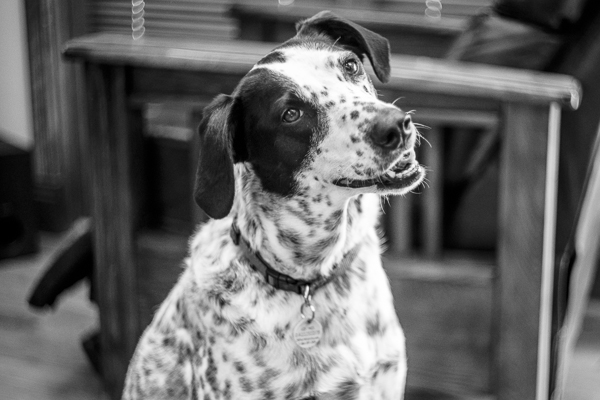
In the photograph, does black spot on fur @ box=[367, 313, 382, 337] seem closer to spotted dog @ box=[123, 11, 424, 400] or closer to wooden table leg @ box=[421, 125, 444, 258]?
spotted dog @ box=[123, 11, 424, 400]

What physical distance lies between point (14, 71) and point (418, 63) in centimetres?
262

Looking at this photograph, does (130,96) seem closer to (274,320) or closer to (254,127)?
(254,127)

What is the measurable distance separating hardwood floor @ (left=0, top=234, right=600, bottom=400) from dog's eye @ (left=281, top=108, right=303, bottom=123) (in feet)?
3.70

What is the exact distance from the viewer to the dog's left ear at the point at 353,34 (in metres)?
1.63

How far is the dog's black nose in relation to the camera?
1.35 meters

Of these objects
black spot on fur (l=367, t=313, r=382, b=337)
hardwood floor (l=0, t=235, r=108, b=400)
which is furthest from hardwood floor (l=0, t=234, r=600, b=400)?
black spot on fur (l=367, t=313, r=382, b=337)

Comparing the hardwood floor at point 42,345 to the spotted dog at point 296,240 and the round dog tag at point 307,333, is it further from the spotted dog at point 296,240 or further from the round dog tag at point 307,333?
the round dog tag at point 307,333

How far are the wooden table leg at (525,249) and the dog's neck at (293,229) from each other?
452 mm

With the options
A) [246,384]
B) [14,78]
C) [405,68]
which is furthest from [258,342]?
[14,78]

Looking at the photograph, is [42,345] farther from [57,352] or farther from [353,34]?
[353,34]

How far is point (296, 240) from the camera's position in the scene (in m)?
1.59

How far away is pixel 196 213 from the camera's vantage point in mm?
2180

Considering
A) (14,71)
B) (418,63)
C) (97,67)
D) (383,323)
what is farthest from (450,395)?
(14,71)

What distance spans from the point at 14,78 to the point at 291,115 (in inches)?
113
